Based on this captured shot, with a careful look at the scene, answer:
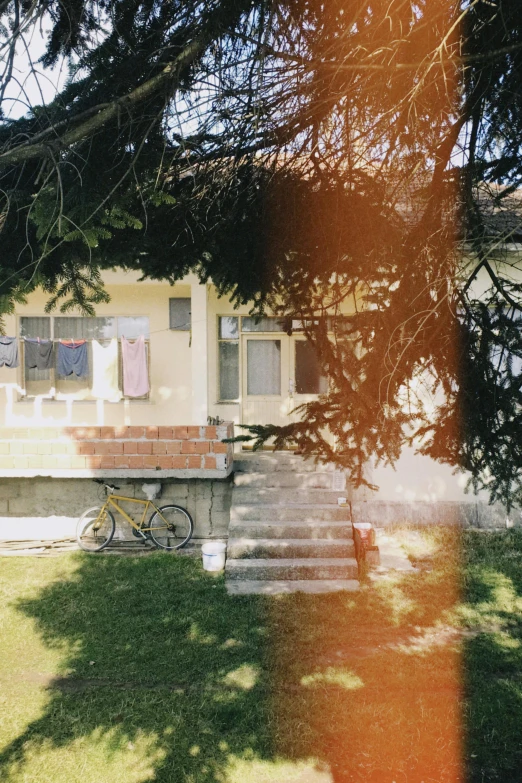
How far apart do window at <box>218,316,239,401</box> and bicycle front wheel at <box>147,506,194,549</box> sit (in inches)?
129

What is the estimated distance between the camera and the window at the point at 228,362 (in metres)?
11.1

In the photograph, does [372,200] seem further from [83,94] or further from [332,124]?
[83,94]

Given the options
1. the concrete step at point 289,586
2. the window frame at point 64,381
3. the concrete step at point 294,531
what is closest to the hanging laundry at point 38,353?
the window frame at point 64,381

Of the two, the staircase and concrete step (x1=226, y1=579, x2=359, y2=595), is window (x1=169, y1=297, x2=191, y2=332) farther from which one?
concrete step (x1=226, y1=579, x2=359, y2=595)

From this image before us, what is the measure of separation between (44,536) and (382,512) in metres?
5.26

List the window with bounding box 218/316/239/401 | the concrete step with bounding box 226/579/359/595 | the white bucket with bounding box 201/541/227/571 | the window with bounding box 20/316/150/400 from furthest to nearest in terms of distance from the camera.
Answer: the window with bounding box 20/316/150/400
the window with bounding box 218/316/239/401
the white bucket with bounding box 201/541/227/571
the concrete step with bounding box 226/579/359/595

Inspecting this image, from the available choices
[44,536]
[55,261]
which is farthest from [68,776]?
[44,536]

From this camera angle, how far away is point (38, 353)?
1065 cm

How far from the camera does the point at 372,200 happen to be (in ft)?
13.2

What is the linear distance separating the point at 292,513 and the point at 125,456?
102 inches

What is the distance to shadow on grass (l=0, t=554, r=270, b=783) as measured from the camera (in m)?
3.62

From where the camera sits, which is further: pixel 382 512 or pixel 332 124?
pixel 382 512

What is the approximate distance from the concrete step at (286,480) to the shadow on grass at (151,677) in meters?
1.84

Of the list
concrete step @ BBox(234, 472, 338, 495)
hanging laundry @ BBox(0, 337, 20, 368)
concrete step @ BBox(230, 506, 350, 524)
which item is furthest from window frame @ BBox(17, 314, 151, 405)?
concrete step @ BBox(230, 506, 350, 524)
